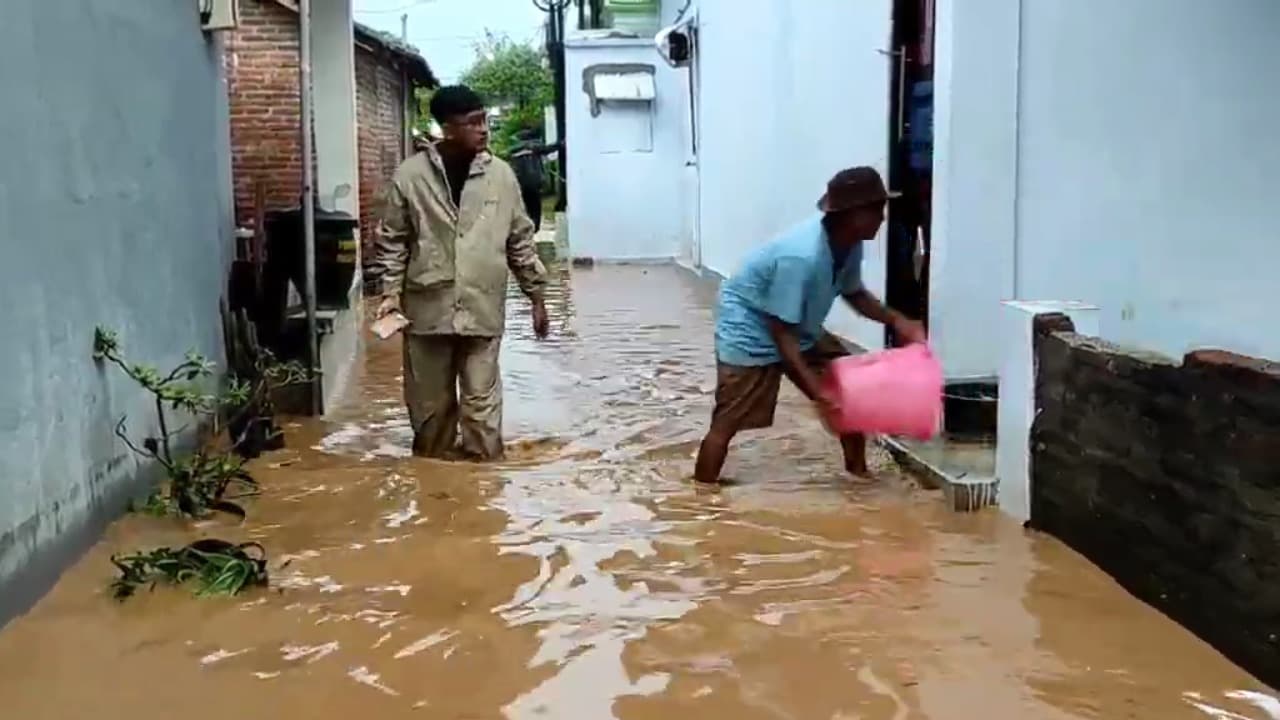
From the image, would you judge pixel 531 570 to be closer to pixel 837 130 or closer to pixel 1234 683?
pixel 1234 683

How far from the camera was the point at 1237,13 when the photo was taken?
302 inches

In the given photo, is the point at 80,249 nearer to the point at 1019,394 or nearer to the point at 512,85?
the point at 1019,394

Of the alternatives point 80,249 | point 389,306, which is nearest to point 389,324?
point 389,306

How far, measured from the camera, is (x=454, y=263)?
720 cm

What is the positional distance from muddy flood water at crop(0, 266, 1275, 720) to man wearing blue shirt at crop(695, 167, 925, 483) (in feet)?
1.07

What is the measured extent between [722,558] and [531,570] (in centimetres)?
67

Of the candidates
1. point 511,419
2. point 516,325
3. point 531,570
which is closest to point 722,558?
point 531,570

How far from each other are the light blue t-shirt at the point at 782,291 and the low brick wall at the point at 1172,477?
3.30ft

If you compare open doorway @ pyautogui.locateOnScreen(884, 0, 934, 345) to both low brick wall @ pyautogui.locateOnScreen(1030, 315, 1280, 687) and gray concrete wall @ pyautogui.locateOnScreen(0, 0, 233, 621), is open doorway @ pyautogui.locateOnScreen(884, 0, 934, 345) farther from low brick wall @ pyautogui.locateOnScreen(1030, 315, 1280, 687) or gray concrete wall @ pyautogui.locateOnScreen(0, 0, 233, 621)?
gray concrete wall @ pyautogui.locateOnScreen(0, 0, 233, 621)

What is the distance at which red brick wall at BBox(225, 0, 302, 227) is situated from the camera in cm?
1406

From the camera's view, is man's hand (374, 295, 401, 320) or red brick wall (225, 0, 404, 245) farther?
red brick wall (225, 0, 404, 245)

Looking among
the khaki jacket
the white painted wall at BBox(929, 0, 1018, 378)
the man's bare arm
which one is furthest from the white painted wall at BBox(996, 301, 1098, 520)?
the khaki jacket

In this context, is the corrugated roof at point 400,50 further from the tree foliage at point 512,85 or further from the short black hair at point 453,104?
the short black hair at point 453,104

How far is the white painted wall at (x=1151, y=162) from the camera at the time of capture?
24.8 ft
